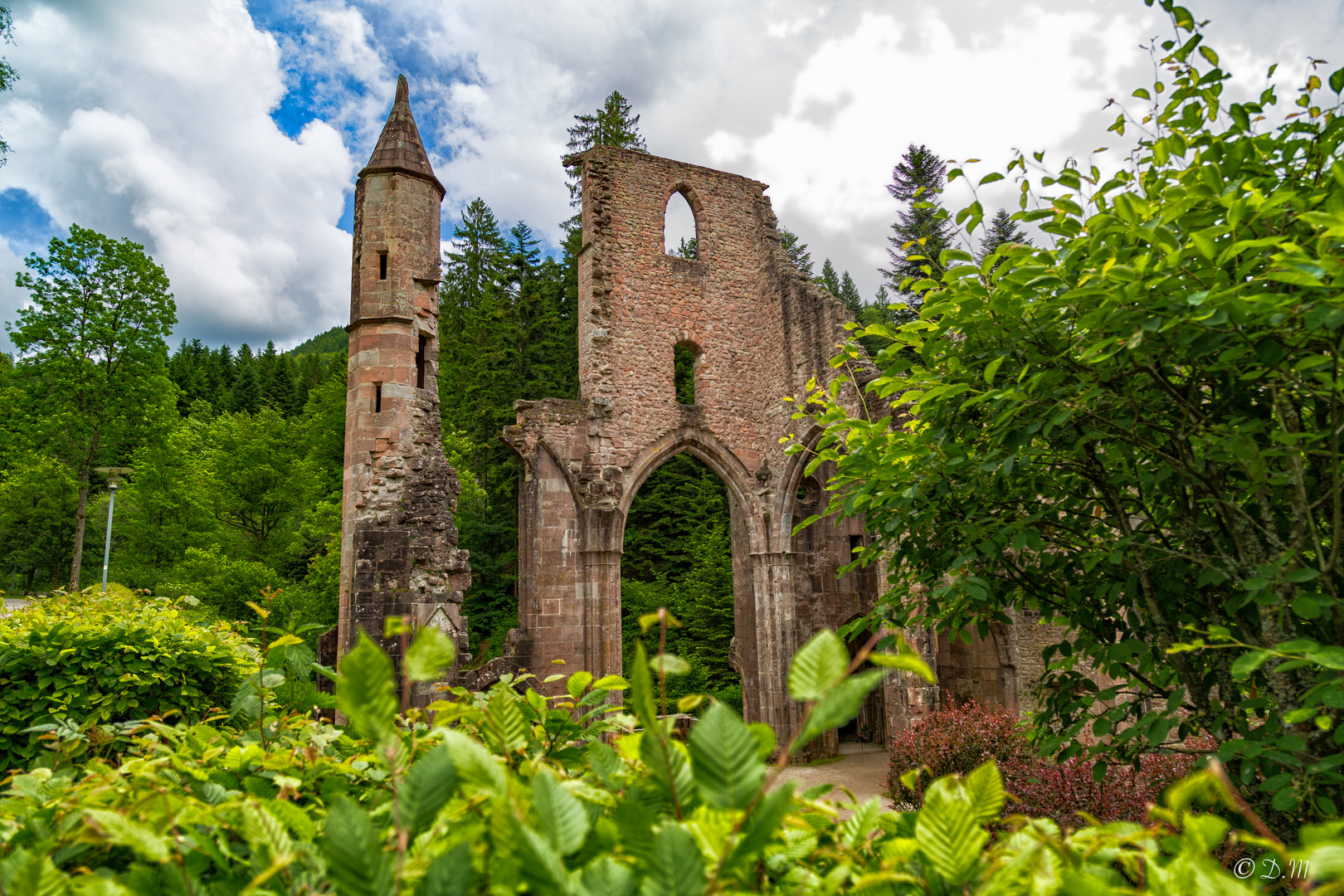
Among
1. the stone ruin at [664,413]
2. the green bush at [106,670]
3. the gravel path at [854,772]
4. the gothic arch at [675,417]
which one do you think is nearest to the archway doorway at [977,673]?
Answer: the stone ruin at [664,413]

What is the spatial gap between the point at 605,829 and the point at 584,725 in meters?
0.75

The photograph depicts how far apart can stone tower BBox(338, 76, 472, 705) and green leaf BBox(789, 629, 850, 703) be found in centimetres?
825

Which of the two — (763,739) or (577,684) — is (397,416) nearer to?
(577,684)

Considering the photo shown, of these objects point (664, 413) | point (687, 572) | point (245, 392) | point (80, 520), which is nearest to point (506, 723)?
point (664, 413)

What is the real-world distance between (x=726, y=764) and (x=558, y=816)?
9.1 inches

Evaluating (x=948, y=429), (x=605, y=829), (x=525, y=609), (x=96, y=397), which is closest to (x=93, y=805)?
(x=605, y=829)

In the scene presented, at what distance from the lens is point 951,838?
1.02m

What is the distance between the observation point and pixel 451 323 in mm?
26891

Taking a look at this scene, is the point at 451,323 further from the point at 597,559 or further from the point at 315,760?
the point at 315,760

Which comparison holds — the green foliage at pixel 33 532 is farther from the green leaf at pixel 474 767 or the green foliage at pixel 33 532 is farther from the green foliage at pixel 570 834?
the green leaf at pixel 474 767

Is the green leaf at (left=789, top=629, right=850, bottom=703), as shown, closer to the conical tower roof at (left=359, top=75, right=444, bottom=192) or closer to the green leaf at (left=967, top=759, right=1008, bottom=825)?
the green leaf at (left=967, top=759, right=1008, bottom=825)

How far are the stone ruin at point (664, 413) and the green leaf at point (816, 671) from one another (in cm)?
915

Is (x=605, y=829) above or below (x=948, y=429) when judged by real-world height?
below

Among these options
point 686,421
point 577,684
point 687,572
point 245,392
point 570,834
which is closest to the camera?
point 570,834
